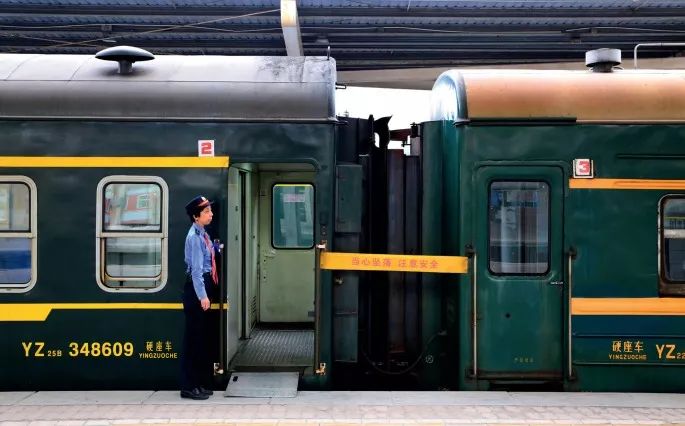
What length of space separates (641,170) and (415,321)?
2.50 m

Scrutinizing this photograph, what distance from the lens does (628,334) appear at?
6164mm

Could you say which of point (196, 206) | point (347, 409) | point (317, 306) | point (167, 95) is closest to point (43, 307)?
point (196, 206)

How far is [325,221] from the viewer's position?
6.16m

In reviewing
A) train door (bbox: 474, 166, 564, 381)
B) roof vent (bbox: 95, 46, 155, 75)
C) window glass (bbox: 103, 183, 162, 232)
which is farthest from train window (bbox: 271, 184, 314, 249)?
train door (bbox: 474, 166, 564, 381)

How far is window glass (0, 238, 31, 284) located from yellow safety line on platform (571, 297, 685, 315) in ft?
16.0

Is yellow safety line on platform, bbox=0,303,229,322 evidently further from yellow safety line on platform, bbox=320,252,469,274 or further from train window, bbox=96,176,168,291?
yellow safety line on platform, bbox=320,252,469,274

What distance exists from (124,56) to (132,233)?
1.64 meters

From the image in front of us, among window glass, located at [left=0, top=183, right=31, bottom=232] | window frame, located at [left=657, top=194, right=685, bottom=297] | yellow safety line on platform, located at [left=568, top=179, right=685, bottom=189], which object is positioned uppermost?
yellow safety line on platform, located at [left=568, top=179, right=685, bottom=189]

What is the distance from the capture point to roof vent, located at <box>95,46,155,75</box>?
632cm

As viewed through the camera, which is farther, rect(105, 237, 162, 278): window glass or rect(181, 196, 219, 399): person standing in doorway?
rect(105, 237, 162, 278): window glass

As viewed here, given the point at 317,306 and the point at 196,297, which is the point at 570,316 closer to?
the point at 317,306

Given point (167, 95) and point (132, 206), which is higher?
point (167, 95)

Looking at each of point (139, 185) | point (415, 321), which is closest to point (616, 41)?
point (415, 321)

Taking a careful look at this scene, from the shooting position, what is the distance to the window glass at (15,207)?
6129 mm
